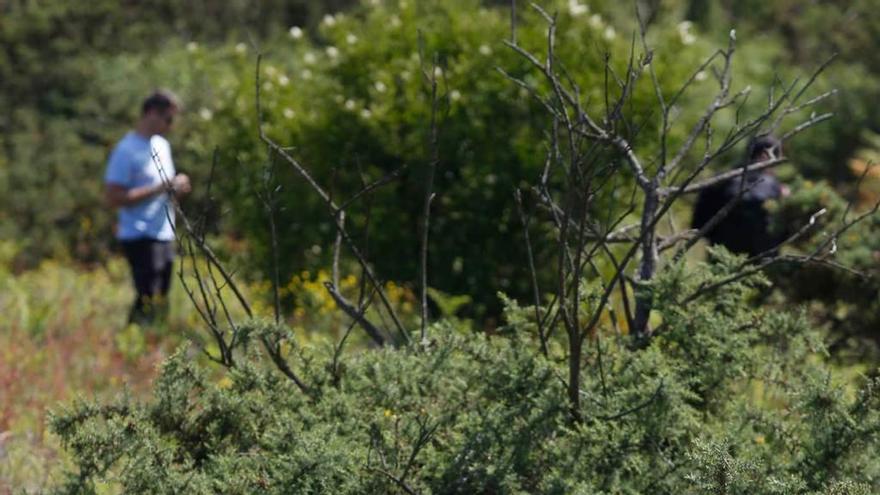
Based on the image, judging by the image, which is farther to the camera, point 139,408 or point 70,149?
point 70,149

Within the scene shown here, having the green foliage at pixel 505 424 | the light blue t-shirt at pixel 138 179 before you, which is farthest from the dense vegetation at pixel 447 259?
the light blue t-shirt at pixel 138 179

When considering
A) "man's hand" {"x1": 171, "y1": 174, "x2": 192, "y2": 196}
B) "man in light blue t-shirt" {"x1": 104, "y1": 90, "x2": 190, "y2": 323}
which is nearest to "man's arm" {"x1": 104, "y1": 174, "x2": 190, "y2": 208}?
"man in light blue t-shirt" {"x1": 104, "y1": 90, "x2": 190, "y2": 323}

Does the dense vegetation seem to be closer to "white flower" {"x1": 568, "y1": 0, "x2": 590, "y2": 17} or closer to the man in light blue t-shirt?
"white flower" {"x1": 568, "y1": 0, "x2": 590, "y2": 17}

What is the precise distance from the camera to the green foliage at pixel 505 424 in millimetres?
3812

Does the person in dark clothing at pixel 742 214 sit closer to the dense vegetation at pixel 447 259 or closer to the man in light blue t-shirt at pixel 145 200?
the dense vegetation at pixel 447 259

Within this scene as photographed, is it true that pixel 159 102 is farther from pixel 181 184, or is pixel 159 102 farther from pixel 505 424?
pixel 505 424

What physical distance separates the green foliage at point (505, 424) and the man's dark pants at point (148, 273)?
3680 millimetres

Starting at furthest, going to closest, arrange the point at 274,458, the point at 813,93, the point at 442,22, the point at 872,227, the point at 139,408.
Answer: the point at 813,93
the point at 442,22
the point at 872,227
the point at 139,408
the point at 274,458

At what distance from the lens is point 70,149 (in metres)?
12.6

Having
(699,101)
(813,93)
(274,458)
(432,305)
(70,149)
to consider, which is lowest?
(274,458)

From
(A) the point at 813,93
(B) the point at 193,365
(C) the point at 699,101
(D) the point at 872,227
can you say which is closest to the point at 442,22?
(D) the point at 872,227

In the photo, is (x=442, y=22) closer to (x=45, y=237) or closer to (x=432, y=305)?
(x=432, y=305)

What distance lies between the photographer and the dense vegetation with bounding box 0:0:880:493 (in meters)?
3.95

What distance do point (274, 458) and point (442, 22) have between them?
17.2 ft
